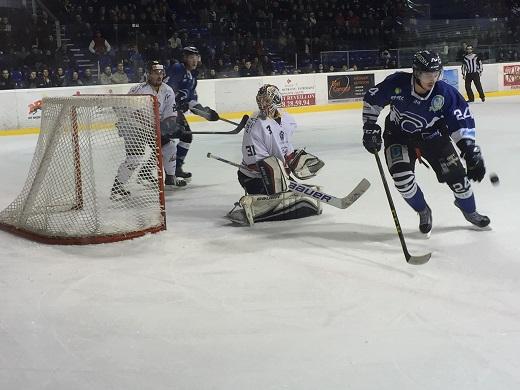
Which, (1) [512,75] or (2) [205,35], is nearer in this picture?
(2) [205,35]

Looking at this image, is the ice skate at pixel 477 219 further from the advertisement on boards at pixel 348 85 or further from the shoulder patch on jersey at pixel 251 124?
the advertisement on boards at pixel 348 85

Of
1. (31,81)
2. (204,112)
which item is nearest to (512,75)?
(31,81)

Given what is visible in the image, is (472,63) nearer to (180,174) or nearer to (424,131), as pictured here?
Result: (180,174)

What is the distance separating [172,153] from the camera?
5516 mm

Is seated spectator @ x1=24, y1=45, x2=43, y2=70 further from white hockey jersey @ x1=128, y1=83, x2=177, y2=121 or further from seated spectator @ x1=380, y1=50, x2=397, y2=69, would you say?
seated spectator @ x1=380, y1=50, x2=397, y2=69

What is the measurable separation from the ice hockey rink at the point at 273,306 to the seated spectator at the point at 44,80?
6.06 meters

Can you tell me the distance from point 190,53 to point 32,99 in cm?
455

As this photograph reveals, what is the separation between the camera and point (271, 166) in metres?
4.12

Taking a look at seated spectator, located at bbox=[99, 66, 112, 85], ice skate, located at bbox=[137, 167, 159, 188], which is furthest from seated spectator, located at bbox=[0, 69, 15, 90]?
ice skate, located at bbox=[137, 167, 159, 188]

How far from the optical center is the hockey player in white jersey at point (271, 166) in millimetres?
4156

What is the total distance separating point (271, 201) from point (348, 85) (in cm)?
864

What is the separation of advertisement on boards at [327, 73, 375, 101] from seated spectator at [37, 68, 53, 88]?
4.57 m

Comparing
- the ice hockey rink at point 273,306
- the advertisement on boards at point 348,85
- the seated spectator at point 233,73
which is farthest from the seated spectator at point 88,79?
the ice hockey rink at point 273,306

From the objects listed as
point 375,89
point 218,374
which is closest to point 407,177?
point 375,89
